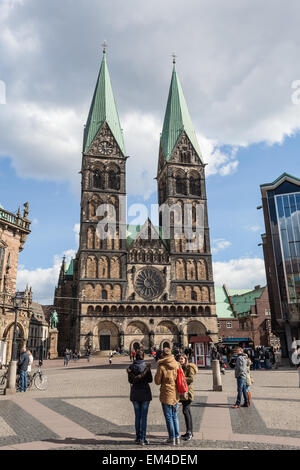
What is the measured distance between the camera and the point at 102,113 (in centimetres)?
6297

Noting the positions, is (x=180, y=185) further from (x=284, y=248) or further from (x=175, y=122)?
(x=284, y=248)

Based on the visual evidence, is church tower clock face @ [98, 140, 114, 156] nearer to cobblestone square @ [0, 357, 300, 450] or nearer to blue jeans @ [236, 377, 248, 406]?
cobblestone square @ [0, 357, 300, 450]

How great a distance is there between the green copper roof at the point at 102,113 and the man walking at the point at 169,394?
57024 mm

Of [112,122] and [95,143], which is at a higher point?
[112,122]

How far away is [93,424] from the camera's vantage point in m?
8.46

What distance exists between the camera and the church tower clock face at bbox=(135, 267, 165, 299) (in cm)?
5434

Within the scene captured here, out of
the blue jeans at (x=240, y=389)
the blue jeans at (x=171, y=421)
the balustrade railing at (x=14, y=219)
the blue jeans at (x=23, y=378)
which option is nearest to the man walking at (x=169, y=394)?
the blue jeans at (x=171, y=421)

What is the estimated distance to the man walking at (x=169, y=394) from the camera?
22.0 ft

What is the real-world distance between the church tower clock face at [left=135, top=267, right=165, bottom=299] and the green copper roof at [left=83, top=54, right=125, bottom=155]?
70.2 ft

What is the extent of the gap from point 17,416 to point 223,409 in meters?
5.63

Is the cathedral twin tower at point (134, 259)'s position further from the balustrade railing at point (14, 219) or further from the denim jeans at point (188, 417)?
the denim jeans at point (188, 417)

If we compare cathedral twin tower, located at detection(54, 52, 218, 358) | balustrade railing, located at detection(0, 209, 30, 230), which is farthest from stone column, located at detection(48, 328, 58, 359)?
balustrade railing, located at detection(0, 209, 30, 230)
